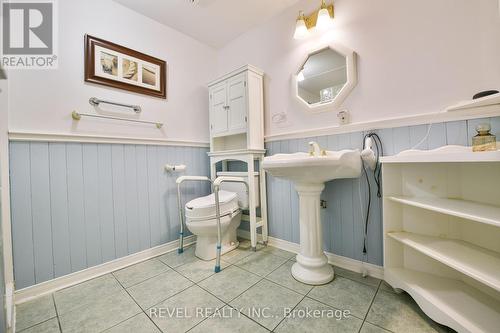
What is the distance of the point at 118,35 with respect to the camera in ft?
5.36

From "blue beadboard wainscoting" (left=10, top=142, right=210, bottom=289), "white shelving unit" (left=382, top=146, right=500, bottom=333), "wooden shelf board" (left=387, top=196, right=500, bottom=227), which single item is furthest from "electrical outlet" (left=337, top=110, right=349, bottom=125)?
"blue beadboard wainscoting" (left=10, top=142, right=210, bottom=289)

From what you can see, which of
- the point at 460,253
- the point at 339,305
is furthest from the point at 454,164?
the point at 339,305

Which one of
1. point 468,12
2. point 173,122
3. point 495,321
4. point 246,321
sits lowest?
point 246,321

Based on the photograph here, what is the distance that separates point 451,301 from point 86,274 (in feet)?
7.02

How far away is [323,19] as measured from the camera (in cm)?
144

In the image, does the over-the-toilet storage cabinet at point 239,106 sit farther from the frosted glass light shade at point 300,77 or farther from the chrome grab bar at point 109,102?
the chrome grab bar at point 109,102

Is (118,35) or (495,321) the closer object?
(495,321)

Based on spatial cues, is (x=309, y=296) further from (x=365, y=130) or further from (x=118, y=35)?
(x=118, y=35)

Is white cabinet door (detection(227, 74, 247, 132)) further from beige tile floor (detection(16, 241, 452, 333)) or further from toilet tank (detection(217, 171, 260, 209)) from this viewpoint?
beige tile floor (detection(16, 241, 452, 333))

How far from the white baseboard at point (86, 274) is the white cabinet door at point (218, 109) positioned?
1193mm

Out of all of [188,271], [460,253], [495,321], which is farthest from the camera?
[188,271]

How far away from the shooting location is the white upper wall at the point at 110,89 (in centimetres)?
128

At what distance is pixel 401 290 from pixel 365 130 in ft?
3.22

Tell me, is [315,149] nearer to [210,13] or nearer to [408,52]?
[408,52]
